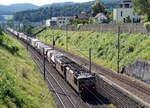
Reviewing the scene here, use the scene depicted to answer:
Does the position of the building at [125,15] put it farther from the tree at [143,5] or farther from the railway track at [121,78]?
the railway track at [121,78]

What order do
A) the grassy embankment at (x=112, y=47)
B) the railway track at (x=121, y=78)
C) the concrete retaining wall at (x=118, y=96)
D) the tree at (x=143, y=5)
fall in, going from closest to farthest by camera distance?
1. the concrete retaining wall at (x=118, y=96)
2. the railway track at (x=121, y=78)
3. the grassy embankment at (x=112, y=47)
4. the tree at (x=143, y=5)

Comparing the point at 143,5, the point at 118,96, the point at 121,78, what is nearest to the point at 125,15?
the point at 143,5

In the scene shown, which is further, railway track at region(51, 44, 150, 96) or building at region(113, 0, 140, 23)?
building at region(113, 0, 140, 23)

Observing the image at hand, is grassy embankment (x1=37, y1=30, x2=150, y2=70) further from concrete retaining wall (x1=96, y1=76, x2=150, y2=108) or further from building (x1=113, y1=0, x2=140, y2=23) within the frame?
building (x1=113, y1=0, x2=140, y2=23)

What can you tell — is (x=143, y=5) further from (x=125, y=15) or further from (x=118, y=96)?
(x=118, y=96)

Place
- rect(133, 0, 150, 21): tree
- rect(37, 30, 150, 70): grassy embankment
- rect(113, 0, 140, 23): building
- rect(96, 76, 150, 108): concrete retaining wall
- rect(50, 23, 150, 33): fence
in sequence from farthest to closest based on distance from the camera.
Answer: rect(113, 0, 140, 23): building, rect(133, 0, 150, 21): tree, rect(50, 23, 150, 33): fence, rect(37, 30, 150, 70): grassy embankment, rect(96, 76, 150, 108): concrete retaining wall

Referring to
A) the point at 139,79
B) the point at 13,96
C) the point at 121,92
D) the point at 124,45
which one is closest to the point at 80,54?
the point at 124,45

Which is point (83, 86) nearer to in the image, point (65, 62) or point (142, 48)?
point (65, 62)

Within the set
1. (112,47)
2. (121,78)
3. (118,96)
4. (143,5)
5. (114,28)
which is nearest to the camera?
(118,96)

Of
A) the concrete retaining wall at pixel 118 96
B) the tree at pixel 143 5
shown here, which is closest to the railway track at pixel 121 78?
the concrete retaining wall at pixel 118 96

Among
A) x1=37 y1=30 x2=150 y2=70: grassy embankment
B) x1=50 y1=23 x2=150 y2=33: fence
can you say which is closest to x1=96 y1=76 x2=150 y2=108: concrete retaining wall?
x1=37 y1=30 x2=150 y2=70: grassy embankment

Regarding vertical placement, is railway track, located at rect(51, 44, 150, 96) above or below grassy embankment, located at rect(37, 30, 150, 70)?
below

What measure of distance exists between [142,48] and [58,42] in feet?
164

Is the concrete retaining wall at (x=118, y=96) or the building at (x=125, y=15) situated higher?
the building at (x=125, y=15)
